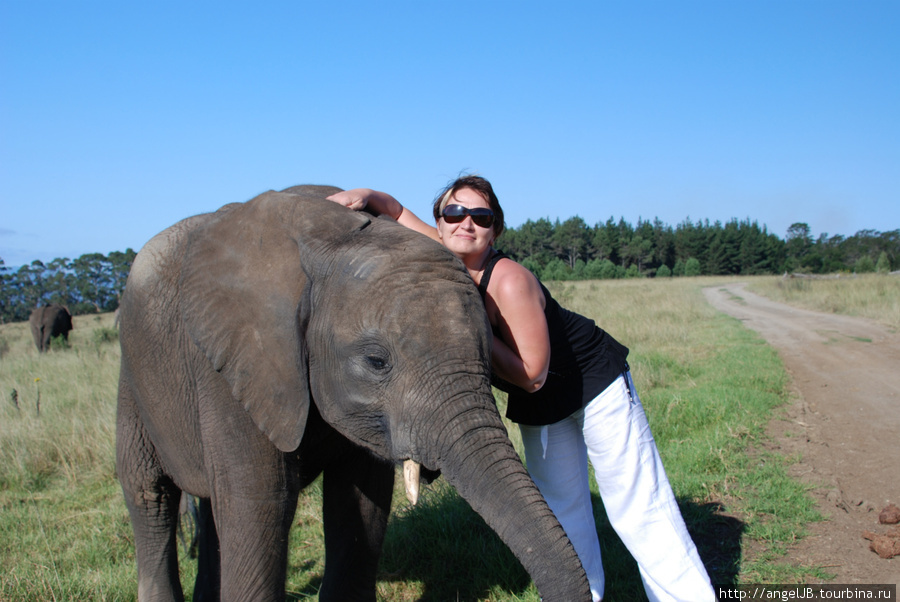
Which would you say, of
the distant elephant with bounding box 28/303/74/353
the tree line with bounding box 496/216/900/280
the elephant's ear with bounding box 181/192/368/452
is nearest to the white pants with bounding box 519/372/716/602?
the elephant's ear with bounding box 181/192/368/452

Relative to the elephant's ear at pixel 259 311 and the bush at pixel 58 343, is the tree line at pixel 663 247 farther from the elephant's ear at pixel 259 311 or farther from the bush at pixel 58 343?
the elephant's ear at pixel 259 311

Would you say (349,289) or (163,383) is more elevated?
(349,289)

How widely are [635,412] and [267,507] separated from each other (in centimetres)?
184

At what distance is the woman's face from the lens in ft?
9.74

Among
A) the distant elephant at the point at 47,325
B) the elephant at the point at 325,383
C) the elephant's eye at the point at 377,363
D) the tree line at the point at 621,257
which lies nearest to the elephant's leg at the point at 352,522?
the elephant at the point at 325,383

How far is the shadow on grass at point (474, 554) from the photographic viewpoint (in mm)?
4105


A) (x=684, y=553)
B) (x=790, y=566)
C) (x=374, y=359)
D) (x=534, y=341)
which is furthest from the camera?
(x=790, y=566)

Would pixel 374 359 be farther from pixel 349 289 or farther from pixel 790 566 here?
pixel 790 566

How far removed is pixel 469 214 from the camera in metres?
2.97

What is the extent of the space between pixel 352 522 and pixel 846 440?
17.8ft

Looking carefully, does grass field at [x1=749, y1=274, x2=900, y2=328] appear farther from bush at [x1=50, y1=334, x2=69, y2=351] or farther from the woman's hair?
bush at [x1=50, y1=334, x2=69, y2=351]

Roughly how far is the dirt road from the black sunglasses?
310 cm

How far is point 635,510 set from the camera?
3.24 m

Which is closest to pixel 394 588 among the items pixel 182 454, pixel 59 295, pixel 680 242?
pixel 182 454
